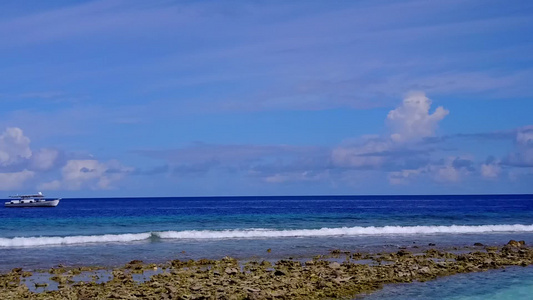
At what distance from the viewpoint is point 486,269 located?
21.3 m

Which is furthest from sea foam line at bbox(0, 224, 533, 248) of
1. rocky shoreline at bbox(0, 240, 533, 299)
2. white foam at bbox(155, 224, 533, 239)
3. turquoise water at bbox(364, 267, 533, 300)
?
turquoise water at bbox(364, 267, 533, 300)

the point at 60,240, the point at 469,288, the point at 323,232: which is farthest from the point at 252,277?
the point at 323,232

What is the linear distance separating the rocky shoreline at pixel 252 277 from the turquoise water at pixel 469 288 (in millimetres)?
635

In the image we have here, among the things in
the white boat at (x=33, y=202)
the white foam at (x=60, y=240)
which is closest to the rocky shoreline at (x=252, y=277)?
the white foam at (x=60, y=240)

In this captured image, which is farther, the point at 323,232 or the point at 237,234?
the point at 323,232

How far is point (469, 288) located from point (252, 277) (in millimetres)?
7454

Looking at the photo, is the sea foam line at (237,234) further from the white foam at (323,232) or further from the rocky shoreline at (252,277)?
the rocky shoreline at (252,277)

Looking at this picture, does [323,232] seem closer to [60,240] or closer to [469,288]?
[60,240]

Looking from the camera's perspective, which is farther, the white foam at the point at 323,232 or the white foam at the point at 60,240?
the white foam at the point at 323,232

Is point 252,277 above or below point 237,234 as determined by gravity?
below

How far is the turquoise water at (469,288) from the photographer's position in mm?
16328

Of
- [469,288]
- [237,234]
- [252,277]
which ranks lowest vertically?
[469,288]

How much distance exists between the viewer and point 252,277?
60.1 ft

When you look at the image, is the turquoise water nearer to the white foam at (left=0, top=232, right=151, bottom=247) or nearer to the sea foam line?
the sea foam line
